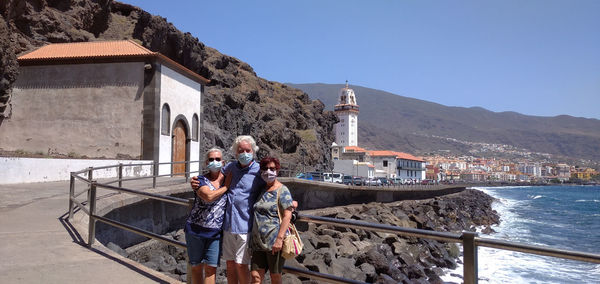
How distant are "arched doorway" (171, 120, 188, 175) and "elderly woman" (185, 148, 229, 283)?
619 inches

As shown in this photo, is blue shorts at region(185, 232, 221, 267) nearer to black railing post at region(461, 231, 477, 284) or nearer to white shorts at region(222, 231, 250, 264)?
white shorts at region(222, 231, 250, 264)

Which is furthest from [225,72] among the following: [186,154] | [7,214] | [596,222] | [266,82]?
[7,214]

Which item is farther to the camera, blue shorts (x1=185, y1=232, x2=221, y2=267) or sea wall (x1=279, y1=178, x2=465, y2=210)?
sea wall (x1=279, y1=178, x2=465, y2=210)

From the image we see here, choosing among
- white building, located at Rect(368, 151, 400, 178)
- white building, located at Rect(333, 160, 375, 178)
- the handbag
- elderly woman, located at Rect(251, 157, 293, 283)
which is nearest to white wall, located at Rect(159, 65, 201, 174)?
elderly woman, located at Rect(251, 157, 293, 283)

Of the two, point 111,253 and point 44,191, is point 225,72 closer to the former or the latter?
point 44,191

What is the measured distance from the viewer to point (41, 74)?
17797 millimetres

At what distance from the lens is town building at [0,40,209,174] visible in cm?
1700

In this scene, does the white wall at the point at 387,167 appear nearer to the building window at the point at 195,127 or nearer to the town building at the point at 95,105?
the building window at the point at 195,127

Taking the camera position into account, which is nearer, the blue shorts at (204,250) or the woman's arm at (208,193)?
the woman's arm at (208,193)

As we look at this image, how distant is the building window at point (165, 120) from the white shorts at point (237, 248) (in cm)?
1499

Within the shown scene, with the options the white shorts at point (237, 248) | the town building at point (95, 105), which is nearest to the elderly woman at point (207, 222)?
the white shorts at point (237, 248)

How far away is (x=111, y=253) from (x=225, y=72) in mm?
55431

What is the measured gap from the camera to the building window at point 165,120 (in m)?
17.6

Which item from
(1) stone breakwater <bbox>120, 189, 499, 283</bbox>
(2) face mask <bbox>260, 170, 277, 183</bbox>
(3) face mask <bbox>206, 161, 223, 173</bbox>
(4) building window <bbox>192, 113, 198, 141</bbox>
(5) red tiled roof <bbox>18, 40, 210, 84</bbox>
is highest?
(5) red tiled roof <bbox>18, 40, 210, 84</bbox>
